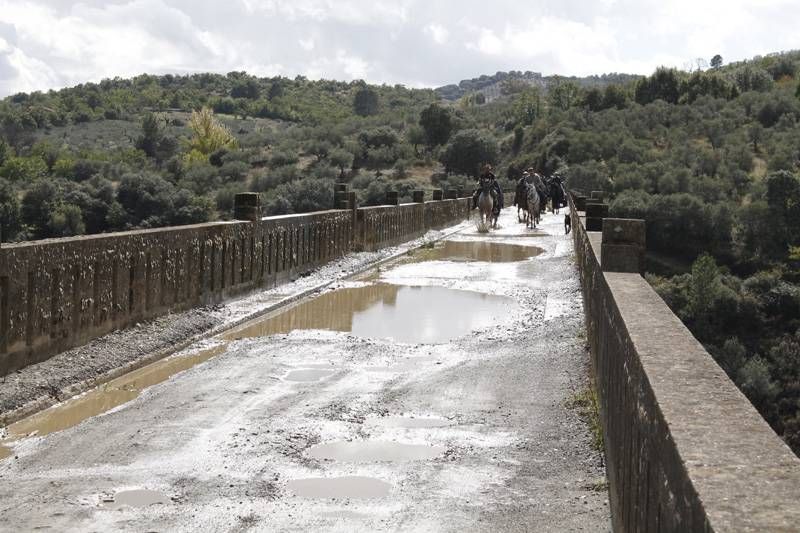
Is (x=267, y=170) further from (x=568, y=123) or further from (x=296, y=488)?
(x=296, y=488)

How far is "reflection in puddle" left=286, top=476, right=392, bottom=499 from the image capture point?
6.01 m

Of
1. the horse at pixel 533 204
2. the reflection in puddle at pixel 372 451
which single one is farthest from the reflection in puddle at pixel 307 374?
the horse at pixel 533 204

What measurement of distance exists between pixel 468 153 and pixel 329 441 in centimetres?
9708

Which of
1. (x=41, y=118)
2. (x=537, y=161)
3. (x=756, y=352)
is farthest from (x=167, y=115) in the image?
(x=756, y=352)

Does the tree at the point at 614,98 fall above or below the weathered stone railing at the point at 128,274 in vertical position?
above

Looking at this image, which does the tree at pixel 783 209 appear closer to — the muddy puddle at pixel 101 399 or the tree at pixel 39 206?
the tree at pixel 39 206

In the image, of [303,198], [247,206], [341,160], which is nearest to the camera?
[247,206]

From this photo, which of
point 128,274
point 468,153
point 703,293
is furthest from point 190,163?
point 128,274

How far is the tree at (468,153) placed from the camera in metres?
103

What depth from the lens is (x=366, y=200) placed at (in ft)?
232

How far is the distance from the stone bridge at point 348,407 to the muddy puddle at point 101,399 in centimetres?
3

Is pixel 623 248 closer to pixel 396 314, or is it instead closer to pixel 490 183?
pixel 396 314

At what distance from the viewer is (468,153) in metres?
103

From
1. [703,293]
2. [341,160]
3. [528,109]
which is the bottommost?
[703,293]
